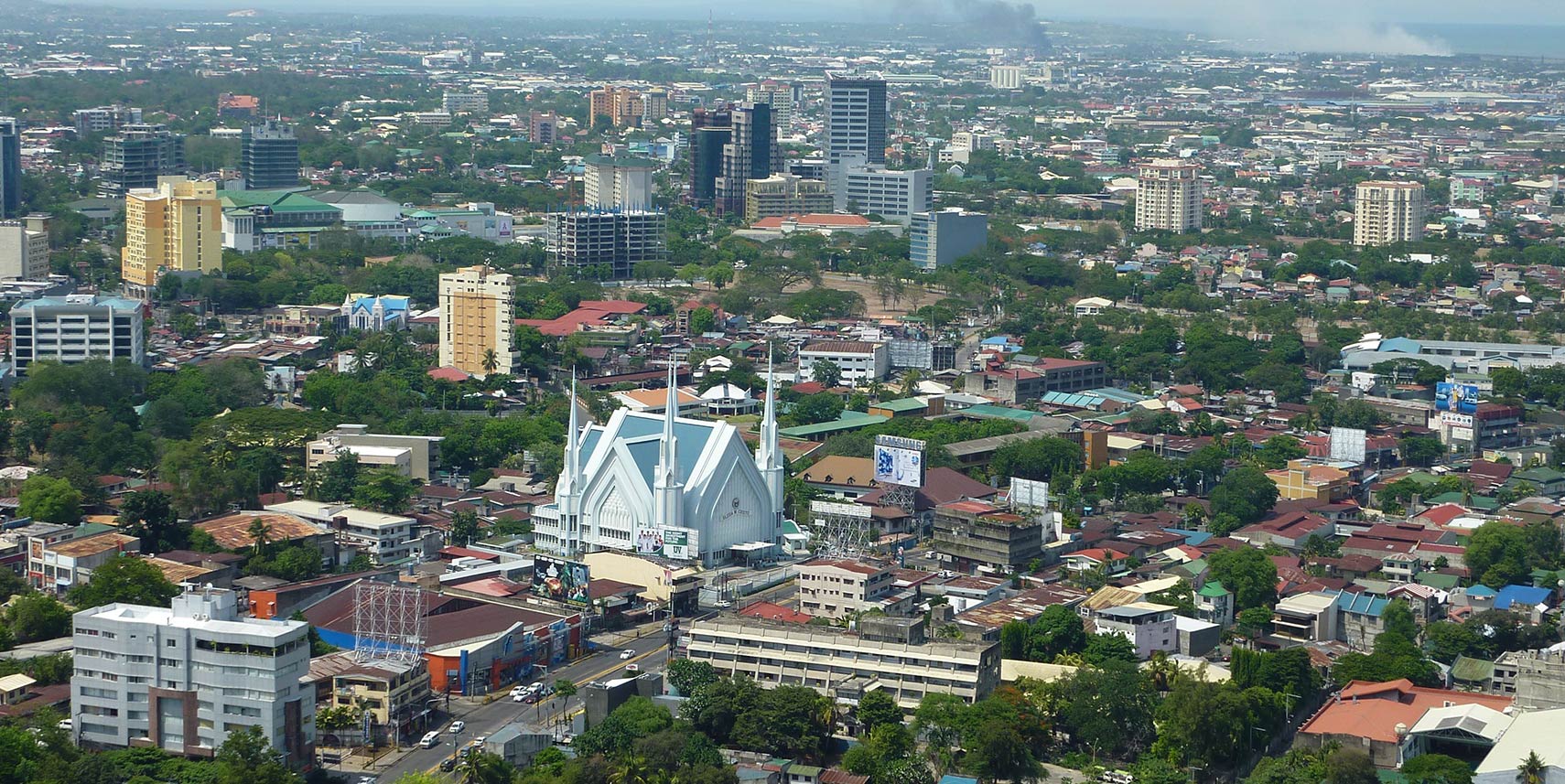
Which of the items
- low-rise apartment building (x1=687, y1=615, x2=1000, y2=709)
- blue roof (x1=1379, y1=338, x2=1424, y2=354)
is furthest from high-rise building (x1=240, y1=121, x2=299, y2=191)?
low-rise apartment building (x1=687, y1=615, x2=1000, y2=709)

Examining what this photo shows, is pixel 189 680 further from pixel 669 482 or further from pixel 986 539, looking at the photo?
pixel 986 539

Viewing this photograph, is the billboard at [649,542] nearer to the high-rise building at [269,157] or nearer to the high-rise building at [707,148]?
the high-rise building at [269,157]

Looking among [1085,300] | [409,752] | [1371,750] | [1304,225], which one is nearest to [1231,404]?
[1085,300]

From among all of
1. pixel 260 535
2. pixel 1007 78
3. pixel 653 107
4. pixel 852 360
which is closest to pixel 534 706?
pixel 260 535

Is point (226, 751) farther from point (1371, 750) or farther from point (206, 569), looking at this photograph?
point (1371, 750)

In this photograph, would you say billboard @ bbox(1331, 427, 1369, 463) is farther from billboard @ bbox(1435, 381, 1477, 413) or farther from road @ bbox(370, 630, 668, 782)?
road @ bbox(370, 630, 668, 782)

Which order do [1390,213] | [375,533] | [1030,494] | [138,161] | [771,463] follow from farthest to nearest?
[138,161] → [1390,213] → [1030,494] → [771,463] → [375,533]

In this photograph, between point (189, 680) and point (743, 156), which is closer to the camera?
point (189, 680)
